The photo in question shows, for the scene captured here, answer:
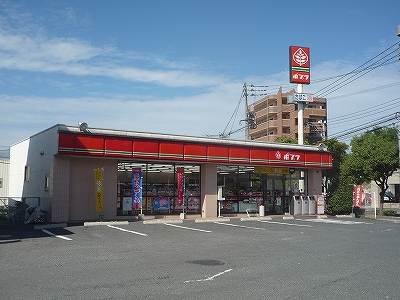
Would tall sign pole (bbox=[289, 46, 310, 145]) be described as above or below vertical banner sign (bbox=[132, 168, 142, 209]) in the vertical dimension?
above

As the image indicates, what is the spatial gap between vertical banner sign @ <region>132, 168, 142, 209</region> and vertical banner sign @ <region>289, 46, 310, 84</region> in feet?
56.2

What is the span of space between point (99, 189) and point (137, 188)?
6.79 ft

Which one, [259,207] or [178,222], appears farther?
[259,207]

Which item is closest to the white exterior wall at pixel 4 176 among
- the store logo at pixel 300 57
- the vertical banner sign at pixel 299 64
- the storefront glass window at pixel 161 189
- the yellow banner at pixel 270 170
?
the storefront glass window at pixel 161 189

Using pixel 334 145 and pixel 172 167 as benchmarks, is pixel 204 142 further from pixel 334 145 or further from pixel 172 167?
pixel 334 145

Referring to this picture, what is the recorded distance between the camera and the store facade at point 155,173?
20641mm

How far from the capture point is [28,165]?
82.8 feet

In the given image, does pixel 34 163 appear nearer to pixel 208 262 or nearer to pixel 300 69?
pixel 208 262

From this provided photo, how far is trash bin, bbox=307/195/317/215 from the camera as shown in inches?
1124

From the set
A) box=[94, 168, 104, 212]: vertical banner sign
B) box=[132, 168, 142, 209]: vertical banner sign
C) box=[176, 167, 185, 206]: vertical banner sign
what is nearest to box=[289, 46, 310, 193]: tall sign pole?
box=[176, 167, 185, 206]: vertical banner sign

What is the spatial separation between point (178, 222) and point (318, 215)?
1130 cm

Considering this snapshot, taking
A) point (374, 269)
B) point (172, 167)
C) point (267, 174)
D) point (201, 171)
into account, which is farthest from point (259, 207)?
point (374, 269)

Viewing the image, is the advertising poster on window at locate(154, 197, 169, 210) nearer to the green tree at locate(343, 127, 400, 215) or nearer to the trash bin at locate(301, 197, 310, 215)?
the trash bin at locate(301, 197, 310, 215)

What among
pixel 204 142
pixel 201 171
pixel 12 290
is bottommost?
pixel 12 290
